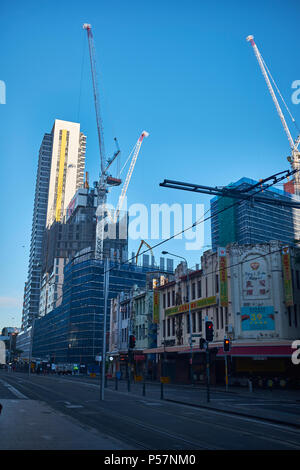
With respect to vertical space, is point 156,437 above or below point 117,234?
below

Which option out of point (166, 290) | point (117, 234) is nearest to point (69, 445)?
point (166, 290)

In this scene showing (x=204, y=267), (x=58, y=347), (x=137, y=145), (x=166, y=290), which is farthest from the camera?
(x=137, y=145)

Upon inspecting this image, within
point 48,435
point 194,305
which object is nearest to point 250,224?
point 194,305

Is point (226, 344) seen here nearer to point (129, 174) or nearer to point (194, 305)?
point (194, 305)

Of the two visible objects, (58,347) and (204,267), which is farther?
(58,347)

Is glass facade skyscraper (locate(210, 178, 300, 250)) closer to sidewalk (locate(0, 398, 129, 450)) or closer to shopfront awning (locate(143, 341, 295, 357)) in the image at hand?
shopfront awning (locate(143, 341, 295, 357))

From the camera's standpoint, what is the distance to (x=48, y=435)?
40.9 ft

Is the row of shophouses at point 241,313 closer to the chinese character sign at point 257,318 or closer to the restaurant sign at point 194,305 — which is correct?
the chinese character sign at point 257,318

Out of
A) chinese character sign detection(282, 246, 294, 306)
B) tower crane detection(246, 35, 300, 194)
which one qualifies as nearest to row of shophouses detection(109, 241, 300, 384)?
chinese character sign detection(282, 246, 294, 306)

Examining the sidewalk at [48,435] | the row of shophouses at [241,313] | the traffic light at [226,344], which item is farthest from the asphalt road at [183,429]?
the row of shophouses at [241,313]

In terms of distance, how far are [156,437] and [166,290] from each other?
45009 millimetres

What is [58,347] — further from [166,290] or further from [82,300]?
[166,290]

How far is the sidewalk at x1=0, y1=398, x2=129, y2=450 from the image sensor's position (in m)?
10.9

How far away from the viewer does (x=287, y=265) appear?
41.5m
